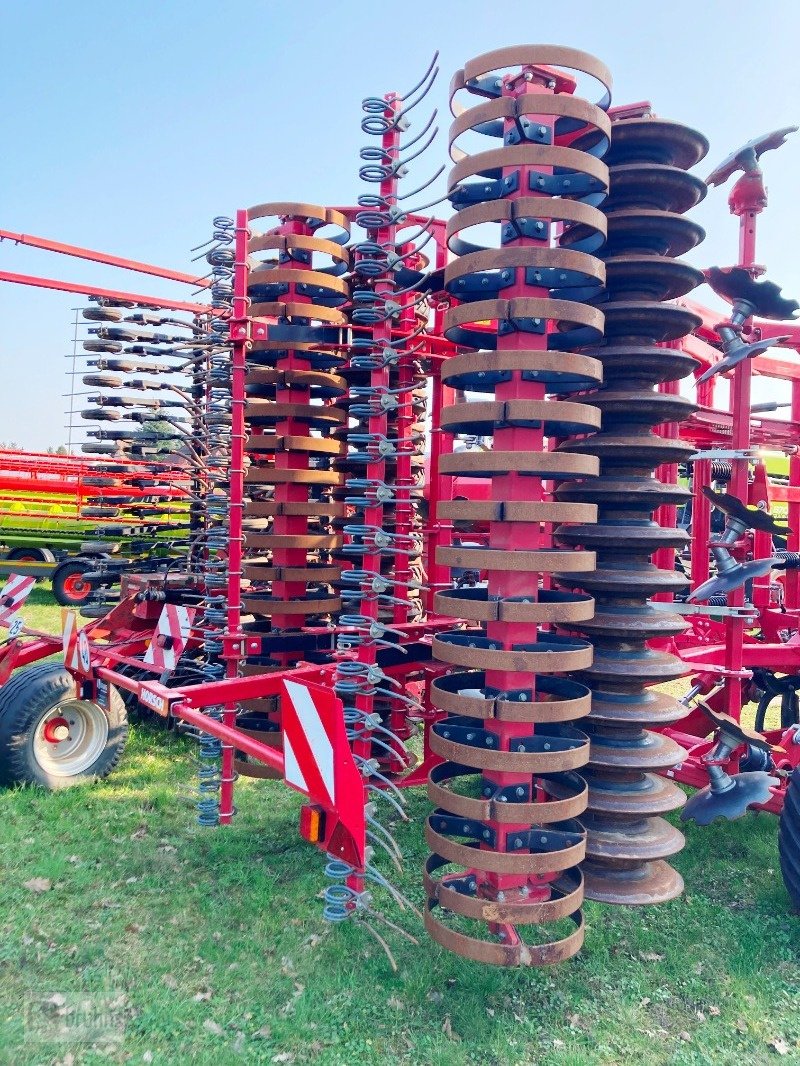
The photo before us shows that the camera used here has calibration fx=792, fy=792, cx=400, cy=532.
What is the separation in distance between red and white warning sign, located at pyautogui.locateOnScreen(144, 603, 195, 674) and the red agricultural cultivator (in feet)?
0.05

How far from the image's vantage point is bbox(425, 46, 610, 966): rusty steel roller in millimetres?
3070

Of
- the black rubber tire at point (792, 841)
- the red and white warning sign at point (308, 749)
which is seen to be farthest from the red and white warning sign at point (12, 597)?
the black rubber tire at point (792, 841)

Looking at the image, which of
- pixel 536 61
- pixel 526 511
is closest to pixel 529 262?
pixel 536 61

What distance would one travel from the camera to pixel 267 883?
12.6 ft

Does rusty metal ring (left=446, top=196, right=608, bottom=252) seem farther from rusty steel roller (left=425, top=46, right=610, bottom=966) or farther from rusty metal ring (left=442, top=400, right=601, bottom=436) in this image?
rusty metal ring (left=442, top=400, right=601, bottom=436)

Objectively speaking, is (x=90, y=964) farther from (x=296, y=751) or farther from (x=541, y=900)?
(x=541, y=900)

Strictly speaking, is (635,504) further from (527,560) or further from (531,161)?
(531,161)

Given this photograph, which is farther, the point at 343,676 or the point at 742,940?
the point at 343,676

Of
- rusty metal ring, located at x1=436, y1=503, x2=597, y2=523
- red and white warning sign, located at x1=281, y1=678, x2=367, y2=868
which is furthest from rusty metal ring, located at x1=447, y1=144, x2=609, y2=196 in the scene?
red and white warning sign, located at x1=281, y1=678, x2=367, y2=868

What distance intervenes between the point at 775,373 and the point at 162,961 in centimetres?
583

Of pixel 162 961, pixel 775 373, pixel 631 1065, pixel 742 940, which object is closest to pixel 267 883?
pixel 162 961

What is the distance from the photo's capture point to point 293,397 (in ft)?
15.9

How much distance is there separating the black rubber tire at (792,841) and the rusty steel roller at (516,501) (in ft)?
3.67

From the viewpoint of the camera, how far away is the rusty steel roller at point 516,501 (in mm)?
3070
